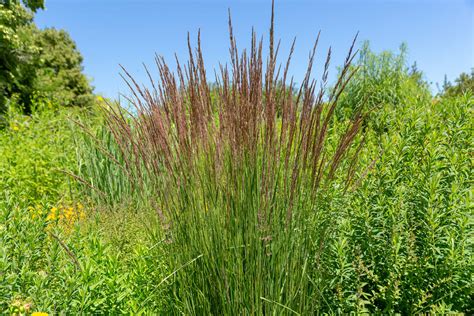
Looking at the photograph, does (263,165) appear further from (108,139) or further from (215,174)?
(108,139)

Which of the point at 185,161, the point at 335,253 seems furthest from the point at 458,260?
the point at 185,161

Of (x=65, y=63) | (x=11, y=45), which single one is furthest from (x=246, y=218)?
(x=65, y=63)

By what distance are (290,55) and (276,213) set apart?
0.77 metres

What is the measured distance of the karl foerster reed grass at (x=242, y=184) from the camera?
1.76 metres

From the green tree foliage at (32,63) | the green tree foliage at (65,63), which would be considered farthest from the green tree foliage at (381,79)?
the green tree foliage at (65,63)

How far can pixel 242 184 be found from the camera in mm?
1784

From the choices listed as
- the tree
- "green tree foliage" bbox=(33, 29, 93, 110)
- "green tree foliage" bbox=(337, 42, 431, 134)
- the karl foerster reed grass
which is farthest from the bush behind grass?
"green tree foliage" bbox=(33, 29, 93, 110)

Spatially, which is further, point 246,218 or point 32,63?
point 32,63

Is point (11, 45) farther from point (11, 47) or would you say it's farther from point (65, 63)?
point (65, 63)

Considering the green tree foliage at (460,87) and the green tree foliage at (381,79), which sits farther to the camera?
the green tree foliage at (381,79)

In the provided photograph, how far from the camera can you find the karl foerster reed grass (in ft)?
5.77

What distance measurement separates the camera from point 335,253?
2432 millimetres

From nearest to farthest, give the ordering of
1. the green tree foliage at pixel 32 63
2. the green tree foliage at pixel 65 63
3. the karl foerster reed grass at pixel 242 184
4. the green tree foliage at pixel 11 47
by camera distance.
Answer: the karl foerster reed grass at pixel 242 184, the green tree foliage at pixel 11 47, the green tree foliage at pixel 32 63, the green tree foliage at pixel 65 63

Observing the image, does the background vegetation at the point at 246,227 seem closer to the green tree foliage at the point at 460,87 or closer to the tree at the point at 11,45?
the green tree foliage at the point at 460,87
